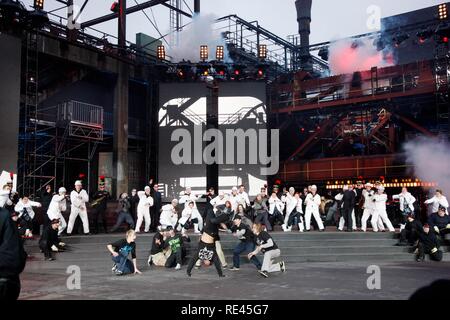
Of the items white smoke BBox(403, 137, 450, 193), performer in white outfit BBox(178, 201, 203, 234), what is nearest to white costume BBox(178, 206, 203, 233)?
performer in white outfit BBox(178, 201, 203, 234)

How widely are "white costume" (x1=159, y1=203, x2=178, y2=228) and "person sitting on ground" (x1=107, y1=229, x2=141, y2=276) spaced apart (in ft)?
14.4

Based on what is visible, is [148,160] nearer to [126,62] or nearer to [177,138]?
[177,138]

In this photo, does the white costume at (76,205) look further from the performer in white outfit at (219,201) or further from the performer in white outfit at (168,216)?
the performer in white outfit at (219,201)

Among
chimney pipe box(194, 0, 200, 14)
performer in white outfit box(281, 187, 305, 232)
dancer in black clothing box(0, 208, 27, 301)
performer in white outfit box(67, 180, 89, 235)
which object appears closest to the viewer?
dancer in black clothing box(0, 208, 27, 301)

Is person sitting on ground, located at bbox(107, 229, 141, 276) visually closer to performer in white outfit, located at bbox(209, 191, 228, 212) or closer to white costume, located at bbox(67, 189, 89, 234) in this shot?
white costume, located at bbox(67, 189, 89, 234)

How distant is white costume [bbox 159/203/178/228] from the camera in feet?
53.0

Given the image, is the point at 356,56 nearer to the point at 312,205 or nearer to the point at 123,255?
the point at 312,205

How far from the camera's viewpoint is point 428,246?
14055 millimetres

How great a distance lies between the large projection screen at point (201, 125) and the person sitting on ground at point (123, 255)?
43.5ft

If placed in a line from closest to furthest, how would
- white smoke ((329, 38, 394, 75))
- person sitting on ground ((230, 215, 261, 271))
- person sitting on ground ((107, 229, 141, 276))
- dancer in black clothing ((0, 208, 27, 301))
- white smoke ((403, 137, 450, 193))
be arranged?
dancer in black clothing ((0, 208, 27, 301)) < person sitting on ground ((107, 229, 141, 276)) < person sitting on ground ((230, 215, 261, 271)) < white smoke ((403, 137, 450, 193)) < white smoke ((329, 38, 394, 75))

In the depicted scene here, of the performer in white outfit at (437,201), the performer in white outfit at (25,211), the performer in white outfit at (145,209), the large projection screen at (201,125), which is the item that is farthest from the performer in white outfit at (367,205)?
the performer in white outfit at (25,211)

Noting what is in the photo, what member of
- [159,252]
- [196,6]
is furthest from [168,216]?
[196,6]

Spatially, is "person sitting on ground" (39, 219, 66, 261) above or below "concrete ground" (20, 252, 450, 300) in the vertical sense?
above
